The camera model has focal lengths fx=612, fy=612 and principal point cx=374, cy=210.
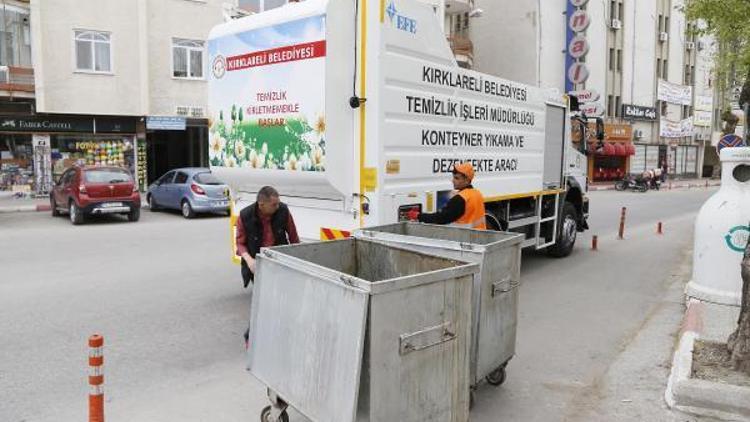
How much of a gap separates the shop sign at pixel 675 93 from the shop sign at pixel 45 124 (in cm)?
3890

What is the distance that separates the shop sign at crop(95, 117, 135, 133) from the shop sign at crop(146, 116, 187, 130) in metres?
0.67

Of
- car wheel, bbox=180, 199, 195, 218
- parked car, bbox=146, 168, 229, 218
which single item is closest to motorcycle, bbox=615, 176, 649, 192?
parked car, bbox=146, 168, 229, 218

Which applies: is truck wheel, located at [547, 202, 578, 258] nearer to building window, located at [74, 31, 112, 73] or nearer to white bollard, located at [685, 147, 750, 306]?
white bollard, located at [685, 147, 750, 306]

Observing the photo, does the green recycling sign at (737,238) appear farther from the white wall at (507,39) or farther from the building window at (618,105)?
the building window at (618,105)

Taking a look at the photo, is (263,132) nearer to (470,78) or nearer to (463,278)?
(470,78)

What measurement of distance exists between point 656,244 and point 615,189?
22479 mm

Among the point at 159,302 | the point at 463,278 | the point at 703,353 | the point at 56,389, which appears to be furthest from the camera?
the point at 159,302

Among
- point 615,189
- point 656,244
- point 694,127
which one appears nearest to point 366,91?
point 656,244

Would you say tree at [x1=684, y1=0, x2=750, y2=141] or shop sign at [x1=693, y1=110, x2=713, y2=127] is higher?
shop sign at [x1=693, y1=110, x2=713, y2=127]

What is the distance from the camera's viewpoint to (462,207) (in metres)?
6.09

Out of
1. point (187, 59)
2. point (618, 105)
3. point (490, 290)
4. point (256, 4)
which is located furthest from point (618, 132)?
point (490, 290)

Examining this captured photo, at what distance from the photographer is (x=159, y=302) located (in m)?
7.48

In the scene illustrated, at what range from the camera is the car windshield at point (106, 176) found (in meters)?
15.9

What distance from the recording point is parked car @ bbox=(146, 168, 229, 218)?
16.9 metres
